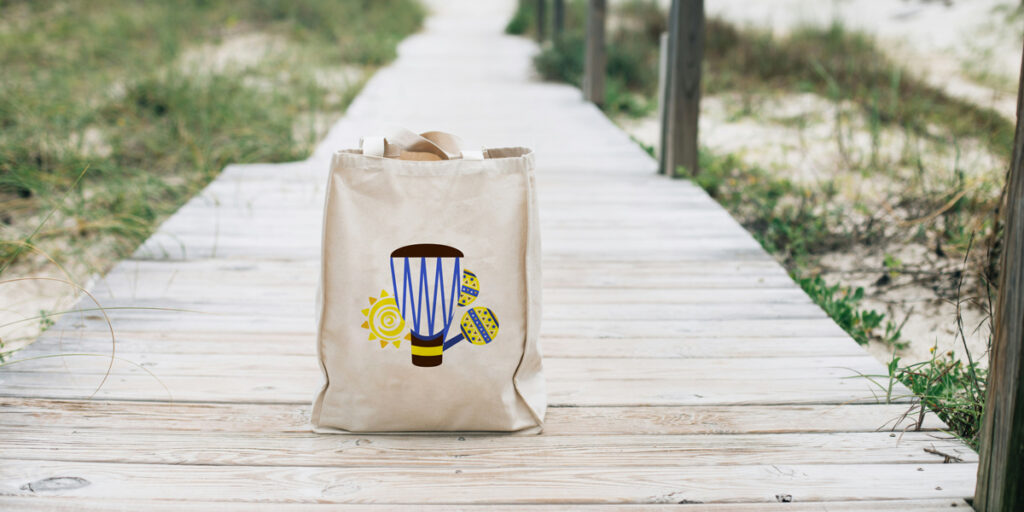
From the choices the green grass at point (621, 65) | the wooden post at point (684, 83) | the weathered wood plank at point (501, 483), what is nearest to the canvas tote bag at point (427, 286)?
the weathered wood plank at point (501, 483)

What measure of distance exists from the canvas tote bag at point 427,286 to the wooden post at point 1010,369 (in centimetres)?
72

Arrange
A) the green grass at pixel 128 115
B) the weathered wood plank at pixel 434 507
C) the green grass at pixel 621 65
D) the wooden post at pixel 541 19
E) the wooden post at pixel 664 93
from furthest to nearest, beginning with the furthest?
the wooden post at pixel 541 19, the green grass at pixel 621 65, the wooden post at pixel 664 93, the green grass at pixel 128 115, the weathered wood plank at pixel 434 507

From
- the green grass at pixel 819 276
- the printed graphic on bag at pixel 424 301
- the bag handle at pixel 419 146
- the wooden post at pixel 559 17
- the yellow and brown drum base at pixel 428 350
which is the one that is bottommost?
the green grass at pixel 819 276

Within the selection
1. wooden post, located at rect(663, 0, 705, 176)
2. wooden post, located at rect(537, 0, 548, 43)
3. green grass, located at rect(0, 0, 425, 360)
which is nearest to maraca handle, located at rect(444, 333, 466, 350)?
green grass, located at rect(0, 0, 425, 360)

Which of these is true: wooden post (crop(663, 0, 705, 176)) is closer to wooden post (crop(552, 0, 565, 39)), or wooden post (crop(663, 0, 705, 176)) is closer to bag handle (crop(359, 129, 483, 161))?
bag handle (crop(359, 129, 483, 161))

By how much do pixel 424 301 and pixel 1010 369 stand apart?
2.94 ft

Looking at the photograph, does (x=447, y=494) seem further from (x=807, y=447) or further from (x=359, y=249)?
(x=807, y=447)

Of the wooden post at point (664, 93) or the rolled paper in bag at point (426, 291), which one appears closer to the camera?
the rolled paper in bag at point (426, 291)

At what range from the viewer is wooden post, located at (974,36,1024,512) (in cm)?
104

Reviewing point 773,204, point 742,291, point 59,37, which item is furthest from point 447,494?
point 59,37

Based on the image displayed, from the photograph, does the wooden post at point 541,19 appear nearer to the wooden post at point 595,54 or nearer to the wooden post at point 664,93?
the wooden post at point 595,54

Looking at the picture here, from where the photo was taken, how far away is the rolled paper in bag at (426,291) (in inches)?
53.1

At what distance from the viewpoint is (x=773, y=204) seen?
3.38 m

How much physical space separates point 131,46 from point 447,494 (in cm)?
630
